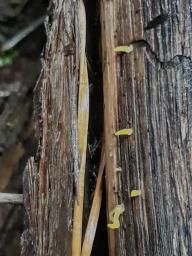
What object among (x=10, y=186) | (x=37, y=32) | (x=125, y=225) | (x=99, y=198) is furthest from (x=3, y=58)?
(x=125, y=225)

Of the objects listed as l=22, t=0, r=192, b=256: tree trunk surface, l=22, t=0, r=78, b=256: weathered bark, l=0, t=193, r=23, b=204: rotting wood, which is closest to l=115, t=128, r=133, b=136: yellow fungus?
l=22, t=0, r=192, b=256: tree trunk surface

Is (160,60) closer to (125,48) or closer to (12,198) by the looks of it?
(125,48)

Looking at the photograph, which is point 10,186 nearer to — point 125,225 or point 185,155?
point 125,225

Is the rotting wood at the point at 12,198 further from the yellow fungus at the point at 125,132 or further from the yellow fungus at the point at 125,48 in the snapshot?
the yellow fungus at the point at 125,48

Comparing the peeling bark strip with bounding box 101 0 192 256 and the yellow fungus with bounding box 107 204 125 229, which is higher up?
the peeling bark strip with bounding box 101 0 192 256

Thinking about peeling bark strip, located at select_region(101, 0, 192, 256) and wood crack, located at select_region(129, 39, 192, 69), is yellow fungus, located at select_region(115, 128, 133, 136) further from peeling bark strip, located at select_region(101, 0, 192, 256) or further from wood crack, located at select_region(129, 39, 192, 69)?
wood crack, located at select_region(129, 39, 192, 69)

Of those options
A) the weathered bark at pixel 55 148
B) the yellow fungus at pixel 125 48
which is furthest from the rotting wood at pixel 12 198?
the yellow fungus at pixel 125 48
